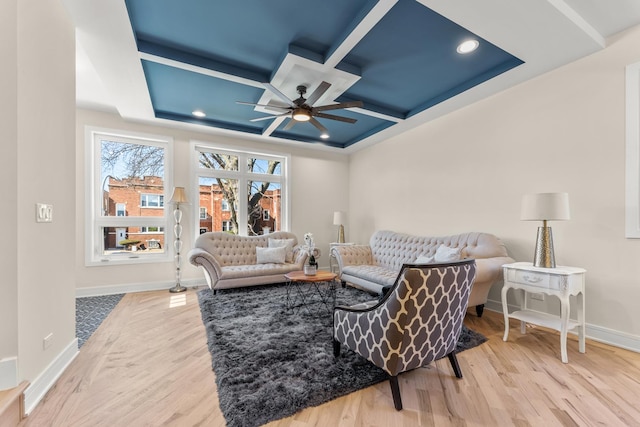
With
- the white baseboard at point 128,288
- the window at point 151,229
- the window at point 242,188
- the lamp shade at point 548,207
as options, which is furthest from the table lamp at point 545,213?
the window at point 151,229

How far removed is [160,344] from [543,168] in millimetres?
4519

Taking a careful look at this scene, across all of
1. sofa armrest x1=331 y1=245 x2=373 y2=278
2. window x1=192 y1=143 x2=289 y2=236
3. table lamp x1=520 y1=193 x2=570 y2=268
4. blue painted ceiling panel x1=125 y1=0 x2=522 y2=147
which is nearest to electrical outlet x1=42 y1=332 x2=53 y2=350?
blue painted ceiling panel x1=125 y1=0 x2=522 y2=147

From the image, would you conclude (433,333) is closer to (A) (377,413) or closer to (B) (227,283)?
(A) (377,413)

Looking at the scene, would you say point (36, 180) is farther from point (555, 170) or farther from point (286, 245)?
point (555, 170)

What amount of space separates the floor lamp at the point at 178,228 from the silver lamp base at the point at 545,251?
492cm

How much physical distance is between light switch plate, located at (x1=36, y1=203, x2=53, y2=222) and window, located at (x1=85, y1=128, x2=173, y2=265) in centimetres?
294

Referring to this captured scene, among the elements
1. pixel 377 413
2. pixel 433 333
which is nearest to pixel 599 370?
pixel 433 333

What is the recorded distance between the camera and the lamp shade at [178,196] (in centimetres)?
451

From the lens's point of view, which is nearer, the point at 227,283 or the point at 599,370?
the point at 599,370

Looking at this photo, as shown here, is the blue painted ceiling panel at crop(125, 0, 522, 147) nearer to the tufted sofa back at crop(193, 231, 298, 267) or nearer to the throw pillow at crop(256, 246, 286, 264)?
the tufted sofa back at crop(193, 231, 298, 267)

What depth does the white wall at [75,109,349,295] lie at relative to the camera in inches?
168

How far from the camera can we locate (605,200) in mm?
2631

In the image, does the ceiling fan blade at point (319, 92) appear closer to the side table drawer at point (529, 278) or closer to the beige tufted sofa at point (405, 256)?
the beige tufted sofa at point (405, 256)

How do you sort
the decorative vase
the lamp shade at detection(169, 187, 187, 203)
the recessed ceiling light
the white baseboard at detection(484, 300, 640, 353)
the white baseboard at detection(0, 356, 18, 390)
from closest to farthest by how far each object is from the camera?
the white baseboard at detection(0, 356, 18, 390) → the white baseboard at detection(484, 300, 640, 353) → the recessed ceiling light → the decorative vase → the lamp shade at detection(169, 187, 187, 203)
